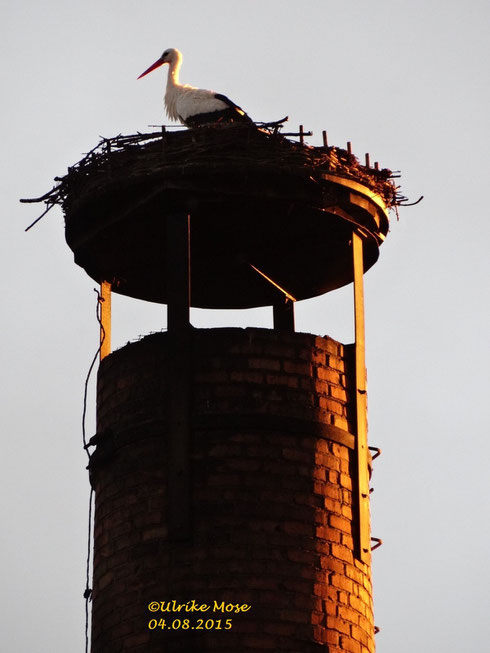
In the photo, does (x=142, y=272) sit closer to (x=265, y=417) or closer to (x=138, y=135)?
(x=138, y=135)

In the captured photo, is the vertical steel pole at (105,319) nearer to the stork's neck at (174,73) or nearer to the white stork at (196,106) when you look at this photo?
the white stork at (196,106)

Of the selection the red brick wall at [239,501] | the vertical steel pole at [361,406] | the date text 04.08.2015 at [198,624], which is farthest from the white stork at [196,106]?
the date text 04.08.2015 at [198,624]

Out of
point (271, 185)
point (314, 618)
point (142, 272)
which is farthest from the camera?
point (142, 272)

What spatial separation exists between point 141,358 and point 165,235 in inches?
83.5

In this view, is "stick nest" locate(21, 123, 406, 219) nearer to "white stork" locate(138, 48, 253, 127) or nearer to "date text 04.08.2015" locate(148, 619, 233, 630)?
"white stork" locate(138, 48, 253, 127)

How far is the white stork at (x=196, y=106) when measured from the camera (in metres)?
28.7

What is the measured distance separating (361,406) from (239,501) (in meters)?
2.21

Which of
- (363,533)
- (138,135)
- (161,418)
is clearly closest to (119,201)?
(138,135)

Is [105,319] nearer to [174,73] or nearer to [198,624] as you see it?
[198,624]

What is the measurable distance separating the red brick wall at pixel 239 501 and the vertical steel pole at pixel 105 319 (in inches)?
44.6

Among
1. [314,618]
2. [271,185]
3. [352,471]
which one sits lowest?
[314,618]

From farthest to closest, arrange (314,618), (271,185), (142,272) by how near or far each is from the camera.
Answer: (142,272)
(271,185)
(314,618)

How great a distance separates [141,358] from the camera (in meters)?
25.3

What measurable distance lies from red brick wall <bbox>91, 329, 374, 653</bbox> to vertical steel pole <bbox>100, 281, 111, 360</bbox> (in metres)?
1.13
